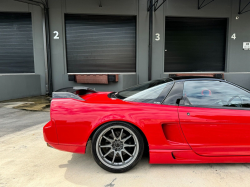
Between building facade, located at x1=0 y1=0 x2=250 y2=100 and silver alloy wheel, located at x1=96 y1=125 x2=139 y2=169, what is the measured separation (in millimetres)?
5656

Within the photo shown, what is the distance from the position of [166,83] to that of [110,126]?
97 centimetres

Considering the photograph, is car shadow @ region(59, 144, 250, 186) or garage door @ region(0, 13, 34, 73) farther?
garage door @ region(0, 13, 34, 73)

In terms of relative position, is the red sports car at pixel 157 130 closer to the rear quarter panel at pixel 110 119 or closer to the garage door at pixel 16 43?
the rear quarter panel at pixel 110 119

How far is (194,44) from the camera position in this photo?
848cm

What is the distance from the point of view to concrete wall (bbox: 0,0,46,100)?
7.36 metres

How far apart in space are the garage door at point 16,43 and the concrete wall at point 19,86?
60cm

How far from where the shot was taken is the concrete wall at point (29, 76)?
24.1 feet

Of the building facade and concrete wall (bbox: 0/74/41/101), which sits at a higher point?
the building facade

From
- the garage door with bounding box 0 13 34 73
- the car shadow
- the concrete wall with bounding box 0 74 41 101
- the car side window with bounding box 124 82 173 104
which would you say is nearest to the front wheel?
the car shadow

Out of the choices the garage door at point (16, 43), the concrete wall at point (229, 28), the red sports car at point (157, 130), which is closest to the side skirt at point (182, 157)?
the red sports car at point (157, 130)

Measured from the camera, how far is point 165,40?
27.3 feet

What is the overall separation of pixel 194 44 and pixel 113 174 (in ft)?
26.4

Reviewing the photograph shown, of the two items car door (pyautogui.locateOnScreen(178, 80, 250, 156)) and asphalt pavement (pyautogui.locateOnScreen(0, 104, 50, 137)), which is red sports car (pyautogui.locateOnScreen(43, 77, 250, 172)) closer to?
car door (pyautogui.locateOnScreen(178, 80, 250, 156))

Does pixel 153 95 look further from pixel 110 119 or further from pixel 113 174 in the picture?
pixel 113 174
